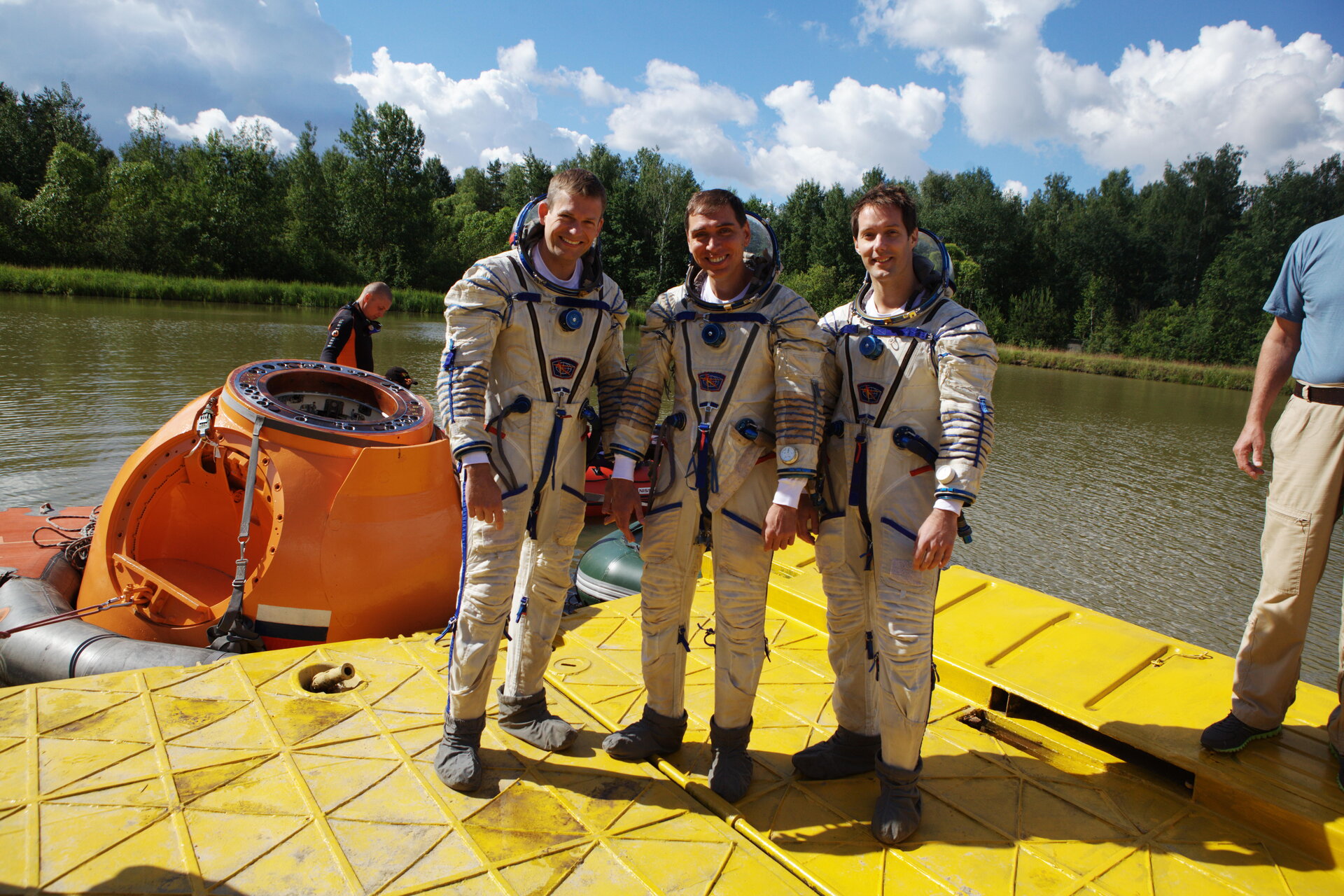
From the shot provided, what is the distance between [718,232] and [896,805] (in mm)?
2260

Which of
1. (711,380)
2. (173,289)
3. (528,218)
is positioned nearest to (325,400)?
(528,218)

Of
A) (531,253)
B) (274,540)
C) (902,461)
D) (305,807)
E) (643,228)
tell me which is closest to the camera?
(305,807)

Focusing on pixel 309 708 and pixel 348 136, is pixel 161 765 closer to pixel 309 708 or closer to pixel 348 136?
pixel 309 708

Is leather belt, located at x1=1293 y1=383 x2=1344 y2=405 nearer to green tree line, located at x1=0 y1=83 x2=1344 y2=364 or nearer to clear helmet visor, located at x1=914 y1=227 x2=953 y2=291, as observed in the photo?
clear helmet visor, located at x1=914 y1=227 x2=953 y2=291

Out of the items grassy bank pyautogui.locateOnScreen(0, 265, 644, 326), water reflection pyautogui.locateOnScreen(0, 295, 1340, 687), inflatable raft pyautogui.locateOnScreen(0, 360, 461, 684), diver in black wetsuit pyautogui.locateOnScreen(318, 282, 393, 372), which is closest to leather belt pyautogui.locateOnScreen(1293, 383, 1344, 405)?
inflatable raft pyautogui.locateOnScreen(0, 360, 461, 684)

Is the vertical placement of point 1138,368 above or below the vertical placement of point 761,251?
below

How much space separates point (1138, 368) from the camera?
3609 cm

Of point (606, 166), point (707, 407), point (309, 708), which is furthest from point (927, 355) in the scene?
point (606, 166)

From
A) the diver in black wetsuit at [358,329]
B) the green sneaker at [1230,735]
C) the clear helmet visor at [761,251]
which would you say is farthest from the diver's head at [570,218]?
the diver in black wetsuit at [358,329]

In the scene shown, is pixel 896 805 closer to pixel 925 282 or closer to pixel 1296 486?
pixel 925 282

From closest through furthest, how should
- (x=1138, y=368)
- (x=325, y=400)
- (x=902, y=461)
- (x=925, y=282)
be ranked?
(x=902, y=461), (x=925, y=282), (x=325, y=400), (x=1138, y=368)

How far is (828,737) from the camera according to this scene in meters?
3.40

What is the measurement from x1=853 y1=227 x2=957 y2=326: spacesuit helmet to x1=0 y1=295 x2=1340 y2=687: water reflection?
615 centimetres

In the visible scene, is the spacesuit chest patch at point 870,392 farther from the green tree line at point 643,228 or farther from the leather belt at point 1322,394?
the green tree line at point 643,228
